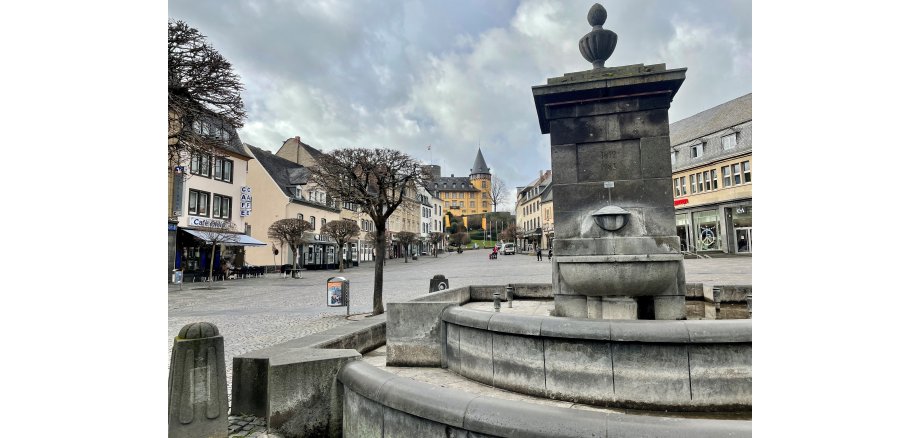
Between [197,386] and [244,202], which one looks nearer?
[197,386]

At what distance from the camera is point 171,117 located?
8367 millimetres

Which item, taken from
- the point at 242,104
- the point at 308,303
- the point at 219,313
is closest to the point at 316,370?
the point at 242,104

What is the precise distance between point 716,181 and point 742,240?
15.9 feet

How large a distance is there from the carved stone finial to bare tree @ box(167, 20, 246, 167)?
5848mm

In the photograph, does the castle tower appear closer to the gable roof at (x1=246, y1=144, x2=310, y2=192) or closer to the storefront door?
the gable roof at (x1=246, y1=144, x2=310, y2=192)

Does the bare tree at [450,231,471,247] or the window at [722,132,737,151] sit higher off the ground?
the window at [722,132,737,151]

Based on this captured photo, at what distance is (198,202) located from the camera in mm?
28719

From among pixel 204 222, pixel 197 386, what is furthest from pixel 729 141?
pixel 197 386

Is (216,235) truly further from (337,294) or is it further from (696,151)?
(696,151)

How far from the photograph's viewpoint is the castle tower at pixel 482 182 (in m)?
123

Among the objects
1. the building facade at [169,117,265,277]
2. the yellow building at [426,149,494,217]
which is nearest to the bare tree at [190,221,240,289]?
the building facade at [169,117,265,277]

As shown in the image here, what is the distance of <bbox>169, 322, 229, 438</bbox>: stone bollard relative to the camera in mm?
3588

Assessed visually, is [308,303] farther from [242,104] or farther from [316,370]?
[316,370]

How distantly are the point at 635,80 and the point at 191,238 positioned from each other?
94.8ft
